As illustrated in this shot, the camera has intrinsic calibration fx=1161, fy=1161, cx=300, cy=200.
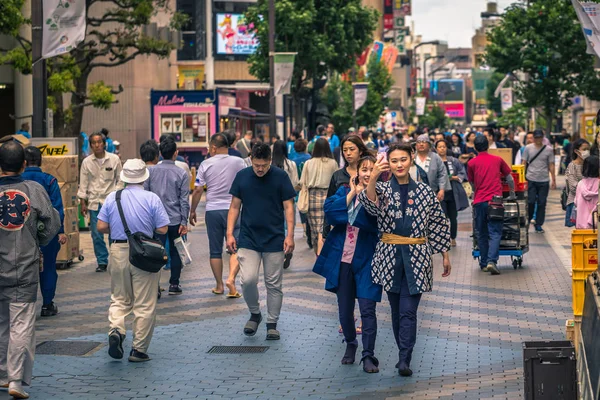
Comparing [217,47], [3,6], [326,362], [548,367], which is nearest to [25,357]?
[326,362]

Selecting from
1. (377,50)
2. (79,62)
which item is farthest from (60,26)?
(377,50)

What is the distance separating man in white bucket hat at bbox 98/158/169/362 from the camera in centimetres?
941

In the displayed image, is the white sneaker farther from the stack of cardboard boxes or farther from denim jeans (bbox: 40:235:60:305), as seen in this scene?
the stack of cardboard boxes

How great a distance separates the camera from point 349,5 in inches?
1620

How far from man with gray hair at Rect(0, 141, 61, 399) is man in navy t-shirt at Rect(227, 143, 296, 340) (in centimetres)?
246

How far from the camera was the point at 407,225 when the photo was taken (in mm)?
8594

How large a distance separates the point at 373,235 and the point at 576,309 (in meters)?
1.64

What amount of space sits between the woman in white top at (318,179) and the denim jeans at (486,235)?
2.12 metres

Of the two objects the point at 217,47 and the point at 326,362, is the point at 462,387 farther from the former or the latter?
the point at 217,47

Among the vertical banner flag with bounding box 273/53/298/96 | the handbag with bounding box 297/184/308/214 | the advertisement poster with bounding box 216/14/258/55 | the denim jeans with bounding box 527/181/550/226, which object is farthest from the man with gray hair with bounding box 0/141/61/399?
the advertisement poster with bounding box 216/14/258/55

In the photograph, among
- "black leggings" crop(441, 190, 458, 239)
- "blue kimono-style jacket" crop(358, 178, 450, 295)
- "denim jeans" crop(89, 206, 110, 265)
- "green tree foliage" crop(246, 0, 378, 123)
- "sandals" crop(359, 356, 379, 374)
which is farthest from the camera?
"green tree foliage" crop(246, 0, 378, 123)

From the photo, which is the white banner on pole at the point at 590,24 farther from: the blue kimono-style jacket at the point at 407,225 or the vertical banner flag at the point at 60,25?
the vertical banner flag at the point at 60,25

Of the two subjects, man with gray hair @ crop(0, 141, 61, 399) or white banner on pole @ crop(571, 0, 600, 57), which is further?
white banner on pole @ crop(571, 0, 600, 57)

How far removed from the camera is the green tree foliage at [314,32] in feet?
129
